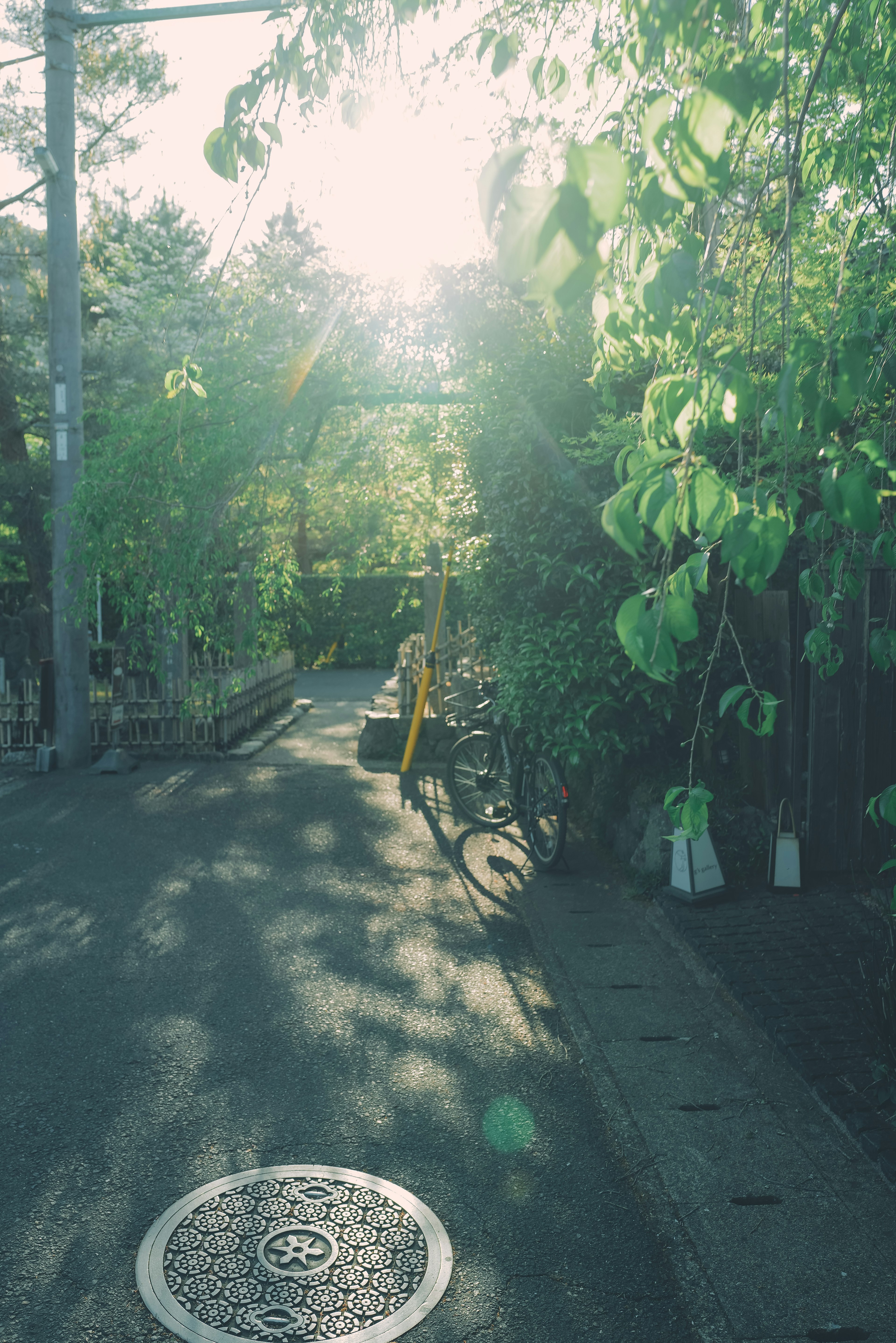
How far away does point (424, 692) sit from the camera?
10.7 metres

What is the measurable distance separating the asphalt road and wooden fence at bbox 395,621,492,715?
153 inches

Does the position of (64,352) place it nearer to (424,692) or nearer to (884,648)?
(424,692)

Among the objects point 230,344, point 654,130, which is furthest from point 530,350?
point 230,344

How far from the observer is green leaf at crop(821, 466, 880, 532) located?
1.86 m

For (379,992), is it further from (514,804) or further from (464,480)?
(464,480)

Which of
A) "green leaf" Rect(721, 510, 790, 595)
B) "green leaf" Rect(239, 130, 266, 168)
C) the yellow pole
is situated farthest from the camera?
the yellow pole

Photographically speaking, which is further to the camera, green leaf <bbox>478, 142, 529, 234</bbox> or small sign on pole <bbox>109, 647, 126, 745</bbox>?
small sign on pole <bbox>109, 647, 126, 745</bbox>

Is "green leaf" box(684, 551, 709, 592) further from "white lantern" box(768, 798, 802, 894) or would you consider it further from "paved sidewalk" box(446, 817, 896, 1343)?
"white lantern" box(768, 798, 802, 894)

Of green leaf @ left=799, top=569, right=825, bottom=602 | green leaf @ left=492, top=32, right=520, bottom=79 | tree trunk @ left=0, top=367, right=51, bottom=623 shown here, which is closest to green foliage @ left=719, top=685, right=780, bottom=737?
green leaf @ left=799, top=569, right=825, bottom=602

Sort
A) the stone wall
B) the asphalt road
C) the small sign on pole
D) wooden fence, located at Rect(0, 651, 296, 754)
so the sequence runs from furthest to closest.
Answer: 1. the stone wall
2. wooden fence, located at Rect(0, 651, 296, 754)
3. the small sign on pole
4. the asphalt road

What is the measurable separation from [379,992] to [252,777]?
5.60 meters

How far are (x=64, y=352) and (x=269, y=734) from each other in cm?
513

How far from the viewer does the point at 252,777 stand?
10453 millimetres

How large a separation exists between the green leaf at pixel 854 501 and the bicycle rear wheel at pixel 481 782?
6314 millimetres
